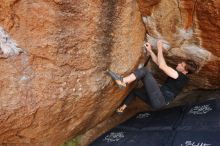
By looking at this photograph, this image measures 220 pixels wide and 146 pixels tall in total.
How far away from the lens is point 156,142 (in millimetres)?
4531

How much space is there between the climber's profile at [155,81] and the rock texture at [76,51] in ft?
0.37

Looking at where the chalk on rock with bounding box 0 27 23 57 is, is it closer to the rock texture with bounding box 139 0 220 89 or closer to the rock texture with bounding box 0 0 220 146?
the rock texture with bounding box 0 0 220 146

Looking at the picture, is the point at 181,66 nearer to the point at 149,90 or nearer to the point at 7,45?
the point at 149,90

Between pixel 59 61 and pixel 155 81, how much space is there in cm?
124

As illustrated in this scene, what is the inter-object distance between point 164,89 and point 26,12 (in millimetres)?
2007

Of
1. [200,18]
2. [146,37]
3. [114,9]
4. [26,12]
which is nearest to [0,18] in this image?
[26,12]

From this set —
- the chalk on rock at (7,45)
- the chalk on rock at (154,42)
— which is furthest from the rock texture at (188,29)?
the chalk on rock at (7,45)

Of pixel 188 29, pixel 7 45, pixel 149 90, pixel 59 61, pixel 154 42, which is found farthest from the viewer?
pixel 154 42

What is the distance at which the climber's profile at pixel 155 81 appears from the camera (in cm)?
436

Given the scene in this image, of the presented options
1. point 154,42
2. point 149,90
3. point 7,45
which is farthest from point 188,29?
point 7,45

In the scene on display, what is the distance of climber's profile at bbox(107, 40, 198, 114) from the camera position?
4.36m

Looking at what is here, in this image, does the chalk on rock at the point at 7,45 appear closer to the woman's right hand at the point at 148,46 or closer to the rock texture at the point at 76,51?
the rock texture at the point at 76,51

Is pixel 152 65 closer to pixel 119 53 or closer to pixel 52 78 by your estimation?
pixel 119 53

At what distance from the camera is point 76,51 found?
3.98m
